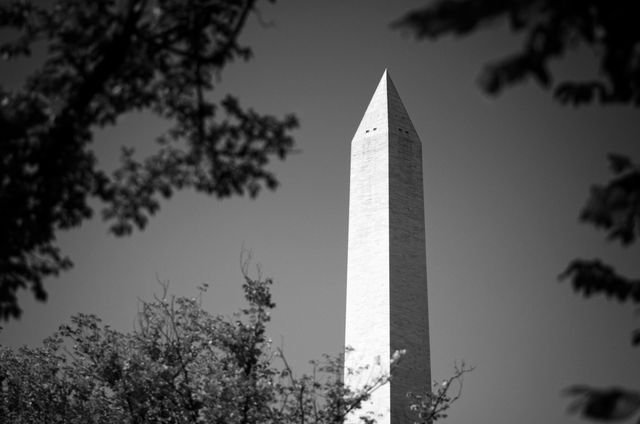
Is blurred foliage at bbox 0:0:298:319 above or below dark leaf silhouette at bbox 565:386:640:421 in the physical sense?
above

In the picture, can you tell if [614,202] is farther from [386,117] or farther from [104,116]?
[386,117]

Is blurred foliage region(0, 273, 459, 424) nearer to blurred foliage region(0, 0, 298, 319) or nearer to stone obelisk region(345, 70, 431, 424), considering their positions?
stone obelisk region(345, 70, 431, 424)

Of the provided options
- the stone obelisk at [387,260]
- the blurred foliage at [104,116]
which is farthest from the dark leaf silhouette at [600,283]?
the stone obelisk at [387,260]

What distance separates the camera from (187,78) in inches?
282

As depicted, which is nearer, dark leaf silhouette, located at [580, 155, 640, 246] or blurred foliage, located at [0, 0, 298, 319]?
dark leaf silhouette, located at [580, 155, 640, 246]

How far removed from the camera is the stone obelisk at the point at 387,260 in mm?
20000

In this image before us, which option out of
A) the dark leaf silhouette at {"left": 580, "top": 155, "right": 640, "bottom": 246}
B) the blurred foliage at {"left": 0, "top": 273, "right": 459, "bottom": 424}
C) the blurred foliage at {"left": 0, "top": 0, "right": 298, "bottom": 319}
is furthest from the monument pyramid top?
the dark leaf silhouette at {"left": 580, "top": 155, "right": 640, "bottom": 246}

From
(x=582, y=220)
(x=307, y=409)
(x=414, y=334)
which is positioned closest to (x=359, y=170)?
(x=414, y=334)

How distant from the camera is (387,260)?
69.6ft

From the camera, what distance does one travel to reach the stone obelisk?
65.6 ft

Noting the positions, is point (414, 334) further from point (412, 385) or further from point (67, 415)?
point (67, 415)

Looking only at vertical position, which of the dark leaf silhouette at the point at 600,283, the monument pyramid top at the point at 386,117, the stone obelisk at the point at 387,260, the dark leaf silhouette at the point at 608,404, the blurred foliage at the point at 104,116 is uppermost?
the monument pyramid top at the point at 386,117

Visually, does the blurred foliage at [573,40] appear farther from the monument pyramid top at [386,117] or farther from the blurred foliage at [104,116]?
the monument pyramid top at [386,117]

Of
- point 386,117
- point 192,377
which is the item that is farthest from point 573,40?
point 386,117
